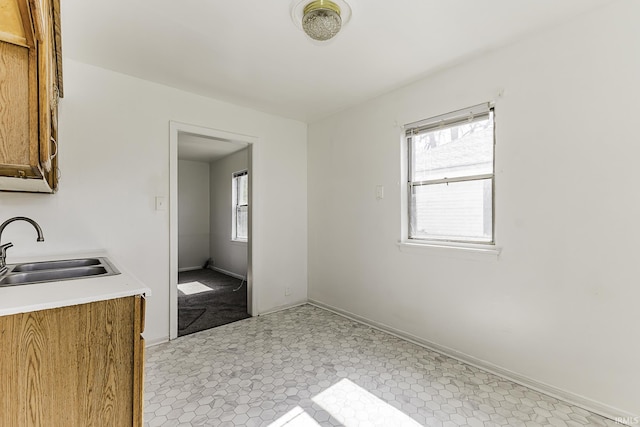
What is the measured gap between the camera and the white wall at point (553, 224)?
5.58ft

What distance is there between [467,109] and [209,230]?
570cm

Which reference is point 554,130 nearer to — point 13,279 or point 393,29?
point 393,29

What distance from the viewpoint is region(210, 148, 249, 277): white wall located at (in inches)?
217

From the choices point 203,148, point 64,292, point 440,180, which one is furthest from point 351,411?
point 203,148

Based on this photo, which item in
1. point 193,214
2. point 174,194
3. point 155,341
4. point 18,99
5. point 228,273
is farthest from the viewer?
point 193,214

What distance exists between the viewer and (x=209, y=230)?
661 cm

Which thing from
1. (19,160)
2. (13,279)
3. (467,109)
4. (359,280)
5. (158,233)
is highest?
(467,109)

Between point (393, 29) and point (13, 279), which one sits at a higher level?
point (393, 29)

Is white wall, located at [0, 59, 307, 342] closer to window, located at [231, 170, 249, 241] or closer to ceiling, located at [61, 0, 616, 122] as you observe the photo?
ceiling, located at [61, 0, 616, 122]

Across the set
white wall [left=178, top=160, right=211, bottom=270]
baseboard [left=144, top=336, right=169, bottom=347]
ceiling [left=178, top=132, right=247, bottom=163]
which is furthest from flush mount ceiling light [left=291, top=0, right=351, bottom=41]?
white wall [left=178, top=160, right=211, bottom=270]

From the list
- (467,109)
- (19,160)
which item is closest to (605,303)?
(467,109)

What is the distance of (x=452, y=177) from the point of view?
2.51m

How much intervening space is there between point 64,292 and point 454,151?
106 inches

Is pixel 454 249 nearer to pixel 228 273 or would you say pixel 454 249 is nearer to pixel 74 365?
pixel 74 365
